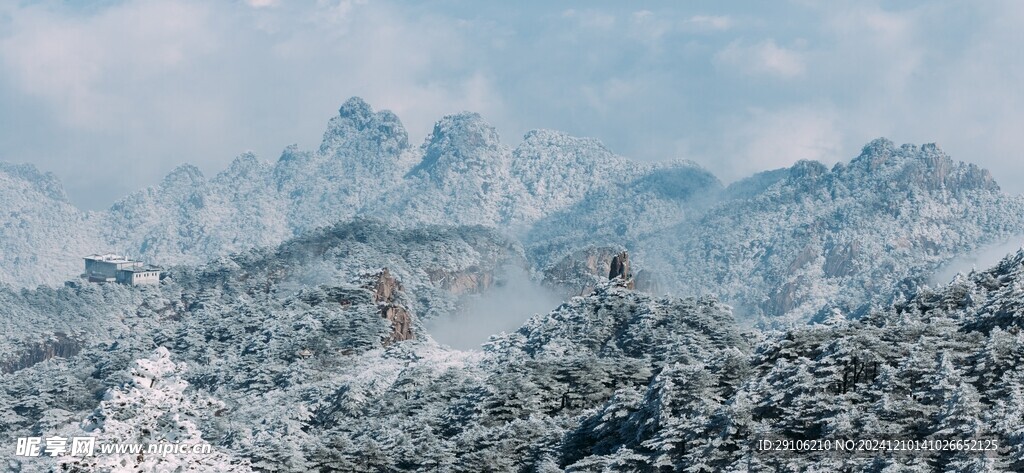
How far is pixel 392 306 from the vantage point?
182750 mm

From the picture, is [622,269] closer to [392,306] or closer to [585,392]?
[392,306]

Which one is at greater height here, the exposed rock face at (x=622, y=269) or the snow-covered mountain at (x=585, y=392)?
the exposed rock face at (x=622, y=269)

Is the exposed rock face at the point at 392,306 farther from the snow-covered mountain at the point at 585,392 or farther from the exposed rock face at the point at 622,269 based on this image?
the exposed rock face at the point at 622,269

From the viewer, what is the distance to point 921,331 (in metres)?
101

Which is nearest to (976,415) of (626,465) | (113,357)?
(626,465)

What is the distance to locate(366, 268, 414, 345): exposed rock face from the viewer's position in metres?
178

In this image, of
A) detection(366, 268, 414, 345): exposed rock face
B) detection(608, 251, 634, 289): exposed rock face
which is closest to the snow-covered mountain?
detection(366, 268, 414, 345): exposed rock face

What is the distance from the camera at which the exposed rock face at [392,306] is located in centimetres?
17751

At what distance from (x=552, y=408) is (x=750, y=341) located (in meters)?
40.6

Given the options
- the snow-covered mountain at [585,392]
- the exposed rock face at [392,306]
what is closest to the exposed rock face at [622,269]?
the snow-covered mountain at [585,392]

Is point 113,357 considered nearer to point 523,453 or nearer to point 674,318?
point 674,318

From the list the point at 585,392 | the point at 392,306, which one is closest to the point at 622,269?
the point at 392,306

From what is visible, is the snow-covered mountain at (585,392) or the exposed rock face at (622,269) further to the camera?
the exposed rock face at (622,269)

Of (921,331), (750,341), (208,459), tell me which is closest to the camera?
(208,459)
